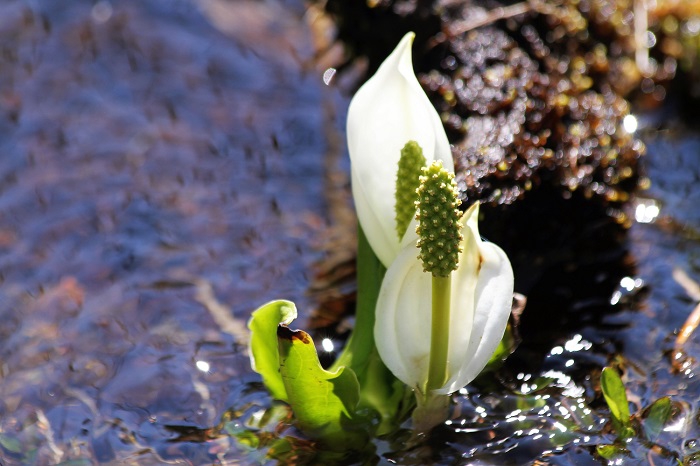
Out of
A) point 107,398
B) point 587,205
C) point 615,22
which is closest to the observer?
point 107,398

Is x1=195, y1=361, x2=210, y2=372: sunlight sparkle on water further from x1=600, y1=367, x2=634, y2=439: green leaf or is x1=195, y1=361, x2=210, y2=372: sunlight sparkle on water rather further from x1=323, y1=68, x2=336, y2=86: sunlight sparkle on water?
x1=323, y1=68, x2=336, y2=86: sunlight sparkle on water

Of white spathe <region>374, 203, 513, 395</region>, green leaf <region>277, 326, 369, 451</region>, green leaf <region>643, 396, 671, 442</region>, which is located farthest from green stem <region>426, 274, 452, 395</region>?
green leaf <region>643, 396, 671, 442</region>

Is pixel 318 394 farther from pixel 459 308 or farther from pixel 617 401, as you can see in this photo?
pixel 617 401

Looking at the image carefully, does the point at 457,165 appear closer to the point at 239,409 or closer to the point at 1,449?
the point at 239,409

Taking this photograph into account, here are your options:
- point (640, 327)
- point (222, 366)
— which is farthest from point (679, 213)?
point (222, 366)

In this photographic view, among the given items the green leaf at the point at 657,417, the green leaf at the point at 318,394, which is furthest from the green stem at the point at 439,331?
the green leaf at the point at 657,417

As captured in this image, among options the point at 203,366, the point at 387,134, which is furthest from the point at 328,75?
the point at 387,134
